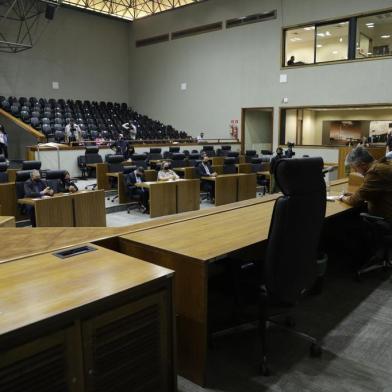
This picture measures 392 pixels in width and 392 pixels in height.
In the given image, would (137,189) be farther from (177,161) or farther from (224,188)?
(177,161)

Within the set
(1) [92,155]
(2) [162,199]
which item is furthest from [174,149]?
(2) [162,199]

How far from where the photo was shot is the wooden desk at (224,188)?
302 inches

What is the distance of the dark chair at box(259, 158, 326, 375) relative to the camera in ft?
6.72

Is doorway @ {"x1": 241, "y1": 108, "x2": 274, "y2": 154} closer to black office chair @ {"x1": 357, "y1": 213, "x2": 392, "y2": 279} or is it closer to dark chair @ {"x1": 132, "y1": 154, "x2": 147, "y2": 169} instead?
dark chair @ {"x1": 132, "y1": 154, "x2": 147, "y2": 169}

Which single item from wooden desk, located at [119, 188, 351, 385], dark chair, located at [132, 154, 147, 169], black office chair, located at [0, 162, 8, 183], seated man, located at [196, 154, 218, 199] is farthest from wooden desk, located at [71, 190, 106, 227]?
wooden desk, located at [119, 188, 351, 385]

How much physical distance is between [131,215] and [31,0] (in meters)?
11.0

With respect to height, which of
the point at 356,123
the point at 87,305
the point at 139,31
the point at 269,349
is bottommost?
the point at 269,349

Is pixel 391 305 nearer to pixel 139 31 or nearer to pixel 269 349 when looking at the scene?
pixel 269 349

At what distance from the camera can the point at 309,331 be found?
108 inches

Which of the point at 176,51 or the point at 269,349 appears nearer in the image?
the point at 269,349

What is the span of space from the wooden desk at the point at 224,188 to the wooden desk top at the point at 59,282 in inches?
224

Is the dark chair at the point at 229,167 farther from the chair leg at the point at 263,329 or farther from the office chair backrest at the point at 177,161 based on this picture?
the chair leg at the point at 263,329

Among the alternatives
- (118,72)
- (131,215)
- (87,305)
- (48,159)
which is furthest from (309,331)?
(118,72)

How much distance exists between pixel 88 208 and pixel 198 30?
11.5m
